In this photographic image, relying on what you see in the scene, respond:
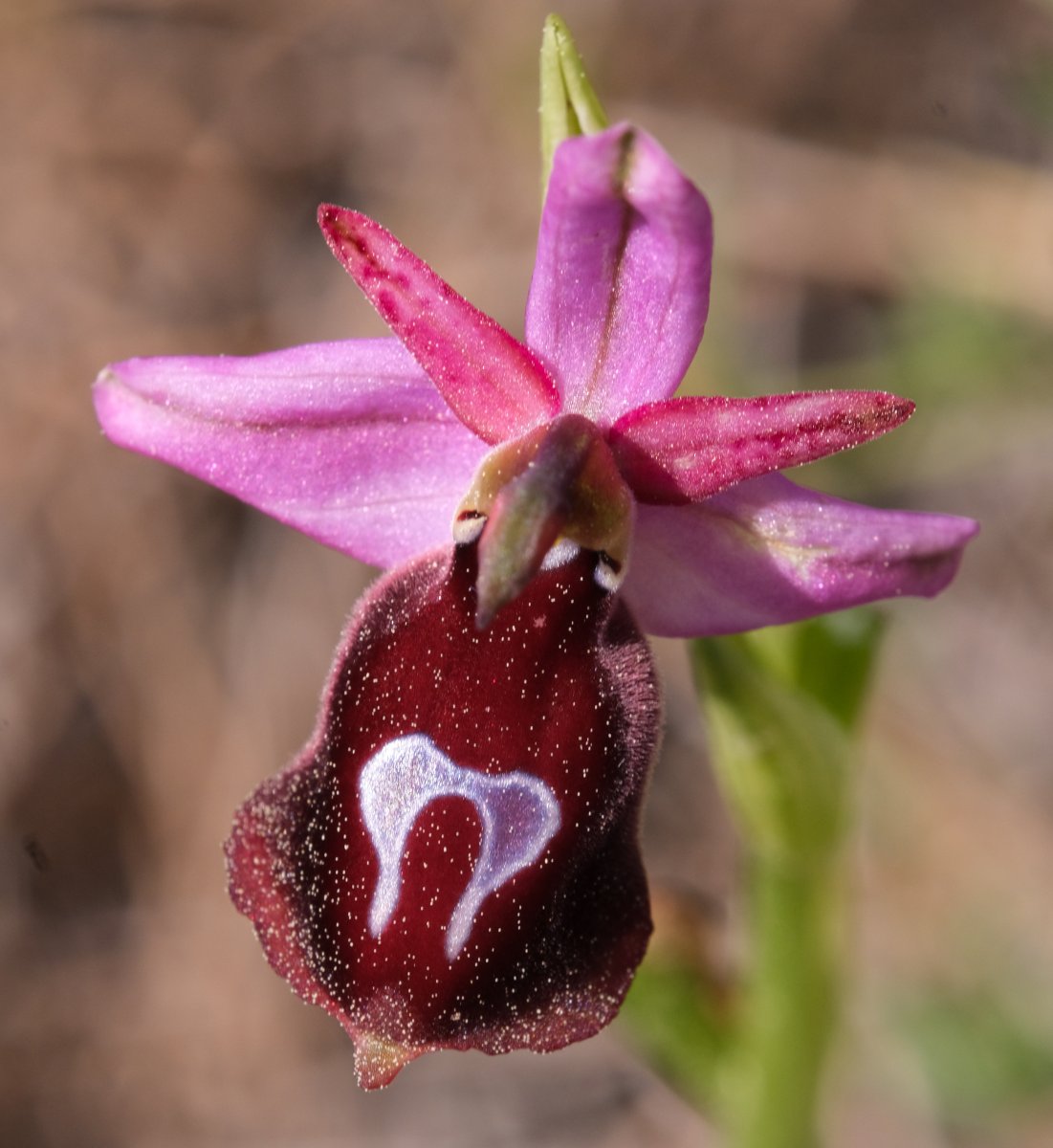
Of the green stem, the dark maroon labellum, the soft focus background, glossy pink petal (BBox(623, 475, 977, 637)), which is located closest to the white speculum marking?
the dark maroon labellum

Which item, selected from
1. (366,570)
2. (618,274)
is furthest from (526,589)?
(366,570)

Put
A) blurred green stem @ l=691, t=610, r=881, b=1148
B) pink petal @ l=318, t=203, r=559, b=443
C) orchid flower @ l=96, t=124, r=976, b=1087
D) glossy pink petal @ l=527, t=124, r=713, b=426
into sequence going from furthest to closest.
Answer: blurred green stem @ l=691, t=610, r=881, b=1148 → pink petal @ l=318, t=203, r=559, b=443 → orchid flower @ l=96, t=124, r=976, b=1087 → glossy pink petal @ l=527, t=124, r=713, b=426

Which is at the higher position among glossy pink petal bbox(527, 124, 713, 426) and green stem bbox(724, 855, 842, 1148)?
glossy pink petal bbox(527, 124, 713, 426)

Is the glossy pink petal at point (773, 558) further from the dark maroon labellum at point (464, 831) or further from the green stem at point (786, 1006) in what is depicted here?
the green stem at point (786, 1006)

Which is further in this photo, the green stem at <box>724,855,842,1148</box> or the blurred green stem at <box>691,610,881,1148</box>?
the green stem at <box>724,855,842,1148</box>

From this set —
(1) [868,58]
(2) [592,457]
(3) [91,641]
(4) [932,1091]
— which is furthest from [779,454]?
(1) [868,58]

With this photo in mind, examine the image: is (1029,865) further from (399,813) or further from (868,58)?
(399,813)

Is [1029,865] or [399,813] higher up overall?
[399,813]

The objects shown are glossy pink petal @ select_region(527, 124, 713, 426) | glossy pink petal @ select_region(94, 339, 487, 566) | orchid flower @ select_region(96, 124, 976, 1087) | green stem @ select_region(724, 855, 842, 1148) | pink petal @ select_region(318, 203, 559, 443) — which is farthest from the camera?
green stem @ select_region(724, 855, 842, 1148)

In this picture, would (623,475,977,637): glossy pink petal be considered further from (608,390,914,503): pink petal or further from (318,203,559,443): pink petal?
(318,203,559,443): pink petal
